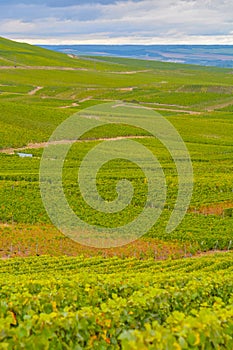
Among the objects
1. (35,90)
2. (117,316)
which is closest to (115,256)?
(117,316)

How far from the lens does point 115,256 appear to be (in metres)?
35.8

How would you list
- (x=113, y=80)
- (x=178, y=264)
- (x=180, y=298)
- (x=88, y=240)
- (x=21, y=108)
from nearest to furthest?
(x=180, y=298) → (x=178, y=264) → (x=88, y=240) → (x=21, y=108) → (x=113, y=80)

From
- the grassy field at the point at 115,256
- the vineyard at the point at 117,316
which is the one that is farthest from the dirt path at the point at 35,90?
the vineyard at the point at 117,316

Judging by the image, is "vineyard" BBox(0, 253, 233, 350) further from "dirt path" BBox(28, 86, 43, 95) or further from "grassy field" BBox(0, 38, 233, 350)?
"dirt path" BBox(28, 86, 43, 95)

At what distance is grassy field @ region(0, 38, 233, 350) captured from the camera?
1235cm

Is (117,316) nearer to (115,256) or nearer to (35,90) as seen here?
(115,256)

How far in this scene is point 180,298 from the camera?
17.5m

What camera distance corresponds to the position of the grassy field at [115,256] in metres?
12.4

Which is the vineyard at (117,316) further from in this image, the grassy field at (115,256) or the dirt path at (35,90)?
the dirt path at (35,90)

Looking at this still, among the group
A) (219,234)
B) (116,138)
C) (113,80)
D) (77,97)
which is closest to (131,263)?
(219,234)

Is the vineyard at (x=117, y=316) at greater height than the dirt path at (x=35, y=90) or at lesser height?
greater

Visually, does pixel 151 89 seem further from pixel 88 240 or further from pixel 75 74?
pixel 88 240

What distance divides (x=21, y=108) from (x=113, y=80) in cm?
7879

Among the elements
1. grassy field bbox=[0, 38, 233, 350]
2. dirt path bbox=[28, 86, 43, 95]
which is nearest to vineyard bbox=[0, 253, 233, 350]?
grassy field bbox=[0, 38, 233, 350]
